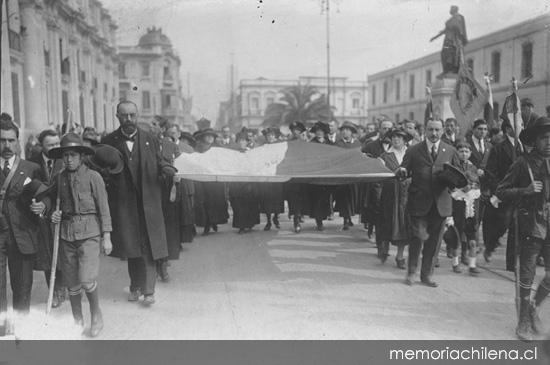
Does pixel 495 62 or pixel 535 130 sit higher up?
pixel 495 62

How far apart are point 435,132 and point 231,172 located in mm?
2607

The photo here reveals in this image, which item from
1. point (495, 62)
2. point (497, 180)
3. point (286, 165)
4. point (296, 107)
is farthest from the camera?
point (296, 107)

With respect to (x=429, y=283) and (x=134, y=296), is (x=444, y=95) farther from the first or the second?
(x=134, y=296)

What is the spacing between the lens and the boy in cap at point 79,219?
448 cm

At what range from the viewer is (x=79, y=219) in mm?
4504

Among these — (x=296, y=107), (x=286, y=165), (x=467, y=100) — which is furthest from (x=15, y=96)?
(x=296, y=107)

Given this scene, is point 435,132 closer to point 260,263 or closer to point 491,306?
point 491,306

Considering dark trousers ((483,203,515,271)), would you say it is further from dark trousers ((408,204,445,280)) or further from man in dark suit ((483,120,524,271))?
dark trousers ((408,204,445,280))

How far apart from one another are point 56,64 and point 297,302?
20994 millimetres

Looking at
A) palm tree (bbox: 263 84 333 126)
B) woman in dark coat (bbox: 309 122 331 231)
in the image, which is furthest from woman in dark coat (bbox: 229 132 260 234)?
palm tree (bbox: 263 84 333 126)

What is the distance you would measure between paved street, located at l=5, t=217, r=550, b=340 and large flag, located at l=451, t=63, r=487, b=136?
2.08 m

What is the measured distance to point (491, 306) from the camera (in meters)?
5.29

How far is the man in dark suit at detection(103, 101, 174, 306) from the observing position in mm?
5320
